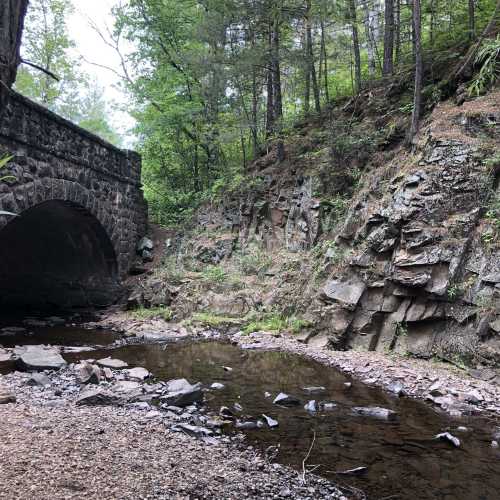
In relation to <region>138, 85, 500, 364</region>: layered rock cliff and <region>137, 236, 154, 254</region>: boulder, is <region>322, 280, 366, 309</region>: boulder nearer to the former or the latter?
<region>138, 85, 500, 364</region>: layered rock cliff

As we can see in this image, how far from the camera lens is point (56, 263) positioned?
1445cm

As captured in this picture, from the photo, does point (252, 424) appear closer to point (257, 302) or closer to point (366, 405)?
point (366, 405)

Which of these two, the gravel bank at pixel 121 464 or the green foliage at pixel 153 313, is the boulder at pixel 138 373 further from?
the green foliage at pixel 153 313

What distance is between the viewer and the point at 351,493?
3607 mm

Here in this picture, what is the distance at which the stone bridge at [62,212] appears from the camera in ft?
29.7

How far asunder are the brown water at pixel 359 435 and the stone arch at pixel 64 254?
6.12 meters

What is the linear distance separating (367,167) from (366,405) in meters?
6.98

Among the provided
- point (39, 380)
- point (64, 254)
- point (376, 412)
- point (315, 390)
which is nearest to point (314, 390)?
point (315, 390)

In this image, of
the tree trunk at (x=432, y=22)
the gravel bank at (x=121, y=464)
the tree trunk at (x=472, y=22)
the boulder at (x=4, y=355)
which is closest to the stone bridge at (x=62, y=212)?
the boulder at (x=4, y=355)

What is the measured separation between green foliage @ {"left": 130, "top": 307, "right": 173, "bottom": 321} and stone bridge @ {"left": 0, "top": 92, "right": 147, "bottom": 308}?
2.14 meters

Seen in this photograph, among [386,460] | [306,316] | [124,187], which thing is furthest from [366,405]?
[124,187]

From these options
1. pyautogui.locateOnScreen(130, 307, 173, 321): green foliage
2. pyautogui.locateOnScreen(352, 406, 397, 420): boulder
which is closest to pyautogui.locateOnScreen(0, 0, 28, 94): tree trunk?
pyautogui.locateOnScreen(352, 406, 397, 420): boulder

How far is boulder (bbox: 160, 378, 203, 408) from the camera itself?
214 inches

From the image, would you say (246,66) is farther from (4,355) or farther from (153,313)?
(4,355)
